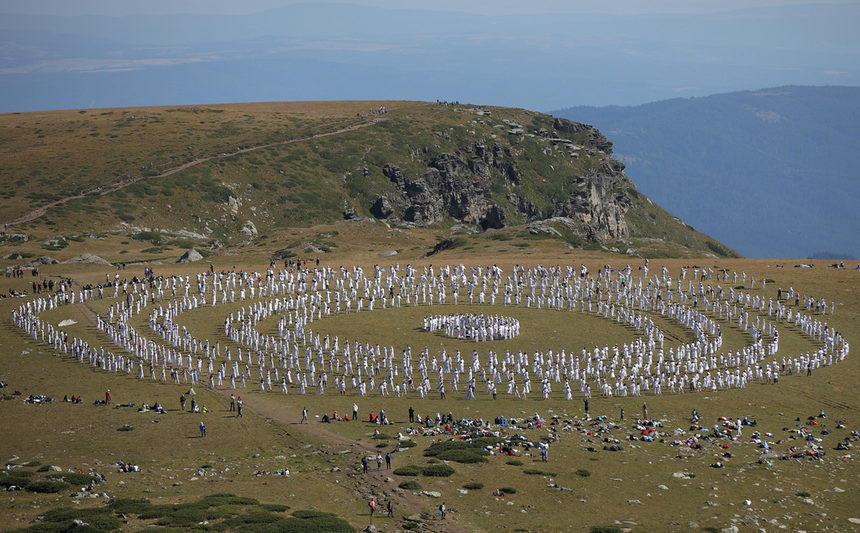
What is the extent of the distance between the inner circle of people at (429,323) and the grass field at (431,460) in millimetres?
1800

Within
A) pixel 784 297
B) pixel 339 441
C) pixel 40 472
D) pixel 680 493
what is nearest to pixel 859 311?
pixel 784 297

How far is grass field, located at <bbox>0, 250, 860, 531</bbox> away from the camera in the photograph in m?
46.2

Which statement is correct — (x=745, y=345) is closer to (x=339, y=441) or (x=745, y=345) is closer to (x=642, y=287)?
(x=642, y=287)

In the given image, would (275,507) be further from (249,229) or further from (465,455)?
(249,229)

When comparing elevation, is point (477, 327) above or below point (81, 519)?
above

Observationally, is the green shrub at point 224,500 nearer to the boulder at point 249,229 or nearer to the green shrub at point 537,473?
the green shrub at point 537,473

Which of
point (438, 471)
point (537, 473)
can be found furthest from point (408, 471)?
point (537, 473)

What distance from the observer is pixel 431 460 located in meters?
53.8

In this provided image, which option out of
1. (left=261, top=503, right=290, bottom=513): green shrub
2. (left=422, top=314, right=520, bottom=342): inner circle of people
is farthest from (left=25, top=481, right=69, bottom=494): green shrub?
(left=422, top=314, right=520, bottom=342): inner circle of people

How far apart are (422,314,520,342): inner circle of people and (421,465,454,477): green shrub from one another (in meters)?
30.6

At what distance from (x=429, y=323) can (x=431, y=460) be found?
33335 mm

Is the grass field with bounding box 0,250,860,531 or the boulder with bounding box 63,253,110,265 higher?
the boulder with bounding box 63,253,110,265

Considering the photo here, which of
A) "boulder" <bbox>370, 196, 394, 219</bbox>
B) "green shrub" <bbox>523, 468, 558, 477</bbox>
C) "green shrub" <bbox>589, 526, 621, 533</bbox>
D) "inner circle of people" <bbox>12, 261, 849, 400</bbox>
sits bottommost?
"green shrub" <bbox>589, 526, 621, 533</bbox>

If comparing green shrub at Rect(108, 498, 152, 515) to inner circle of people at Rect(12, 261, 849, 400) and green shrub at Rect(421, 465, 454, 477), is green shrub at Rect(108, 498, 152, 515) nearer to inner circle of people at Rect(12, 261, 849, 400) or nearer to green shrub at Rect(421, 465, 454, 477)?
green shrub at Rect(421, 465, 454, 477)
